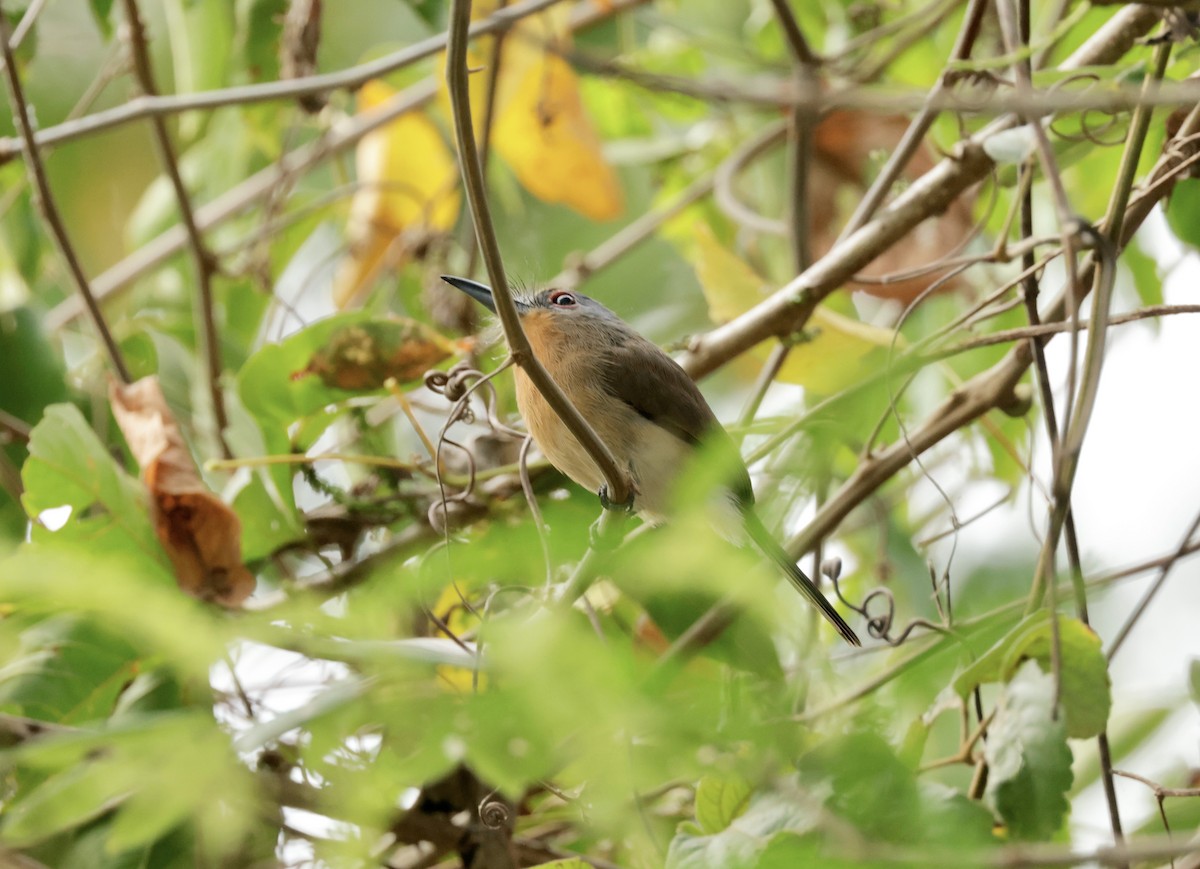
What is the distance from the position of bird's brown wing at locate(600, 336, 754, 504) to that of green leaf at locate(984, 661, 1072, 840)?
36.6 inches

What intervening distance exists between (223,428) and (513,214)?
5.89ft

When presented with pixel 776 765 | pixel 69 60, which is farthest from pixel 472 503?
pixel 69 60

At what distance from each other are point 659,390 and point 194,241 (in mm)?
1029

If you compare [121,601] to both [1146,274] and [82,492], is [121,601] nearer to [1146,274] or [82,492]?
[82,492]

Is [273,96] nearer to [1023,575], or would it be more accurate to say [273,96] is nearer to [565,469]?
[565,469]

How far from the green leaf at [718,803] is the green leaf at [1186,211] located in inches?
46.3

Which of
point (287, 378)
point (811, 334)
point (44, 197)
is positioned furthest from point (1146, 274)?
point (44, 197)

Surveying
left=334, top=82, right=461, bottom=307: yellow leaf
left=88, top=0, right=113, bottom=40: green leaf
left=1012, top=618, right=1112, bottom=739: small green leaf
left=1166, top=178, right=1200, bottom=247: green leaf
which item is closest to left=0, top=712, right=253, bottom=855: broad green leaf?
left=1012, top=618, right=1112, bottom=739: small green leaf

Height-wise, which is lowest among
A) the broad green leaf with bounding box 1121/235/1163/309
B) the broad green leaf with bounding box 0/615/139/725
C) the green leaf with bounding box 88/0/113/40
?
the broad green leaf with bounding box 0/615/139/725

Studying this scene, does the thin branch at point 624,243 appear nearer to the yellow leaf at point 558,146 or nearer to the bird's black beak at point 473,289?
the yellow leaf at point 558,146

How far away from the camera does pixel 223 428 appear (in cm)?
245

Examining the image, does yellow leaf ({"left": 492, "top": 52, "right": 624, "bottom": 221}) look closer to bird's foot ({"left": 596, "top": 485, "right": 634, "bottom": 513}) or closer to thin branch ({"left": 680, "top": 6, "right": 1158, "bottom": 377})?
thin branch ({"left": 680, "top": 6, "right": 1158, "bottom": 377})

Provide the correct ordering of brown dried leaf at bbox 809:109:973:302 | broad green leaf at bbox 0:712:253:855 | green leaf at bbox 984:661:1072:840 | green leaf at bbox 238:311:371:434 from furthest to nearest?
1. brown dried leaf at bbox 809:109:973:302
2. green leaf at bbox 238:311:371:434
3. green leaf at bbox 984:661:1072:840
4. broad green leaf at bbox 0:712:253:855

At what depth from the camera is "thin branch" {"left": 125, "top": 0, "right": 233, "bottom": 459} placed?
2.39m
